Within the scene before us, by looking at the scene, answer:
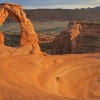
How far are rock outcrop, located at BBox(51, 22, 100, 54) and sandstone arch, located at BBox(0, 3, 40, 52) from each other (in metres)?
14.0

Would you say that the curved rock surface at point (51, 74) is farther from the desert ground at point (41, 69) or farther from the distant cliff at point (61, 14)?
the distant cliff at point (61, 14)

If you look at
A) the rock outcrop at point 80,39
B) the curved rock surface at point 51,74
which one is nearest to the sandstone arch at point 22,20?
the curved rock surface at point 51,74

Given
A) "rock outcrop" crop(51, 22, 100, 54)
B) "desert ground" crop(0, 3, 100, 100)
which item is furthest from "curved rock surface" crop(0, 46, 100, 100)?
"rock outcrop" crop(51, 22, 100, 54)

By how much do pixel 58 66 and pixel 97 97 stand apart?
4.24 meters

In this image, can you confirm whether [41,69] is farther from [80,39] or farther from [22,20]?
[80,39]

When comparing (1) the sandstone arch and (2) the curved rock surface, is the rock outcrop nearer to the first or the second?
(2) the curved rock surface

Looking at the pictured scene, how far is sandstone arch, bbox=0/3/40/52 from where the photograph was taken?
24.0m

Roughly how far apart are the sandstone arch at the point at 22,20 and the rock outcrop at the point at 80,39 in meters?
14.0

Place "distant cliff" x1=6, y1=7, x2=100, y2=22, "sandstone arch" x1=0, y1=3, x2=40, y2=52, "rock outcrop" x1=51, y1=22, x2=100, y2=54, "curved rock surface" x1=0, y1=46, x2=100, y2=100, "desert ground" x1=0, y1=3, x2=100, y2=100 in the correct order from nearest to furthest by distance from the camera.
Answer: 1. "curved rock surface" x1=0, y1=46, x2=100, y2=100
2. "desert ground" x1=0, y1=3, x2=100, y2=100
3. "sandstone arch" x1=0, y1=3, x2=40, y2=52
4. "rock outcrop" x1=51, y1=22, x2=100, y2=54
5. "distant cliff" x1=6, y1=7, x2=100, y2=22

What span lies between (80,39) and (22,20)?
1570cm

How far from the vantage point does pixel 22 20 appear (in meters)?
24.8

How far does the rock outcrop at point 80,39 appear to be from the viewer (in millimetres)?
38688

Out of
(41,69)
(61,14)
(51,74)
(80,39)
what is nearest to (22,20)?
(41,69)

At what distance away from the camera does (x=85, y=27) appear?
40.0 m
